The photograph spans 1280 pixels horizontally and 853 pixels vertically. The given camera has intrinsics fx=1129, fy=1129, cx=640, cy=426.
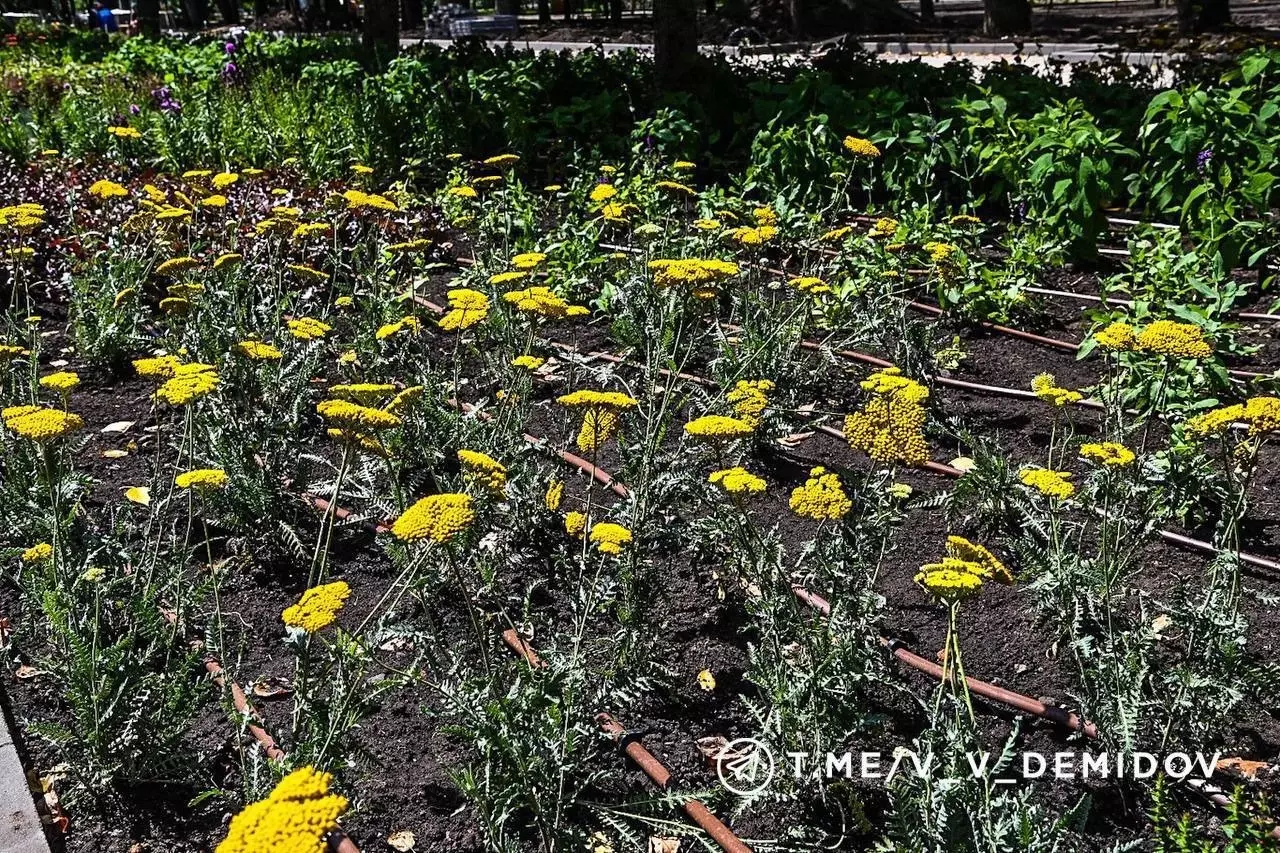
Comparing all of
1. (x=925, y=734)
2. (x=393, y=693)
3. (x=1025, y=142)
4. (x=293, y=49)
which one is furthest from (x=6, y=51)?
(x=925, y=734)

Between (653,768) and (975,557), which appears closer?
(975,557)

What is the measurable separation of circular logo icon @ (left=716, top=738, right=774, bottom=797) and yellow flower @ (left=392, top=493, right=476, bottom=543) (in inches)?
31.9

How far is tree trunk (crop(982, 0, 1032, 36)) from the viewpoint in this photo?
78.2 feet

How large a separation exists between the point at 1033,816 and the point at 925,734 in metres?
0.25

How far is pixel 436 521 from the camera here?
2182 millimetres

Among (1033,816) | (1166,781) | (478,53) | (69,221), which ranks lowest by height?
(1166,781)

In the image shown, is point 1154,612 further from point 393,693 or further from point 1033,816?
point 393,693

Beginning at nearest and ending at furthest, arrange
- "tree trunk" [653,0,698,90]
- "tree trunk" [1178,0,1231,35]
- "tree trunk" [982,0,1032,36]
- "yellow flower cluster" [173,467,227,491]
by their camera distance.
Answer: "yellow flower cluster" [173,467,227,491] → "tree trunk" [653,0,698,90] → "tree trunk" [1178,0,1231,35] → "tree trunk" [982,0,1032,36]

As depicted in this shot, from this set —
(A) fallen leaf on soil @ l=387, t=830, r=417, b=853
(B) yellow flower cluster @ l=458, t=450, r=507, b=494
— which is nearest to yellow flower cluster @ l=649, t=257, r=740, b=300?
(B) yellow flower cluster @ l=458, t=450, r=507, b=494

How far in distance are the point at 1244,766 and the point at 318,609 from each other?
82.1 inches

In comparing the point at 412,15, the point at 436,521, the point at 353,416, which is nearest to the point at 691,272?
the point at 353,416

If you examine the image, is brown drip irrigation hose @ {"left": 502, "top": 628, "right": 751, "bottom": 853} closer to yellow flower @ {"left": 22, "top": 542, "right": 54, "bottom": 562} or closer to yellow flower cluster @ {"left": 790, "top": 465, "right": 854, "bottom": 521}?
yellow flower cluster @ {"left": 790, "top": 465, "right": 854, "bottom": 521}

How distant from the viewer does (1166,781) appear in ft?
8.26

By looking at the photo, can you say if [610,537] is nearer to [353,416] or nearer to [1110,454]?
[353,416]
